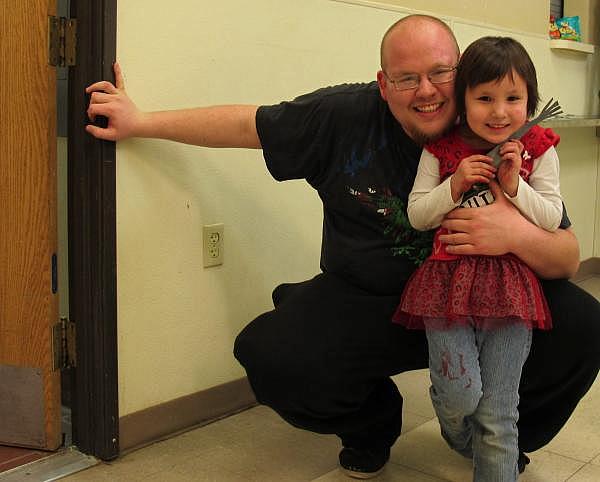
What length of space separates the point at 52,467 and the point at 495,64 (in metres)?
1.31

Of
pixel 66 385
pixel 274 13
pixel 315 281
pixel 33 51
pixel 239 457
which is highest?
pixel 274 13

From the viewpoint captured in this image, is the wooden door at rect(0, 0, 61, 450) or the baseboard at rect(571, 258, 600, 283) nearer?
the wooden door at rect(0, 0, 61, 450)

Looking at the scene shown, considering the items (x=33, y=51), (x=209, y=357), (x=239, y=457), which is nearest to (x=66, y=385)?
(x=209, y=357)

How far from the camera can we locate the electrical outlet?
6.95ft

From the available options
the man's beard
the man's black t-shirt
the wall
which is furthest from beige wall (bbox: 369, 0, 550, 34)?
the man's beard

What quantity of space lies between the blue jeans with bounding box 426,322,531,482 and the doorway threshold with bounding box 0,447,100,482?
34.2 inches

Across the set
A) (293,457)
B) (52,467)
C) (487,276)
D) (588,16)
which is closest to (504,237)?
(487,276)

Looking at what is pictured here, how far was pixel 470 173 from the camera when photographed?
150cm

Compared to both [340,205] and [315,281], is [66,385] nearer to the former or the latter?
[315,281]

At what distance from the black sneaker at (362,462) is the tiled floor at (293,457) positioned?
0.08ft

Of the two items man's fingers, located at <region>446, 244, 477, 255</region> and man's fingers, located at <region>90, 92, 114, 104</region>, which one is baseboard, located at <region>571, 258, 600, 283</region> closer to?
man's fingers, located at <region>446, 244, 477, 255</region>

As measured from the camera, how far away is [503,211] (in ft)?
5.20

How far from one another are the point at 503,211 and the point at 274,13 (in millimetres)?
963

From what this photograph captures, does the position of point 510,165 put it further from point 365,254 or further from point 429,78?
point 365,254
